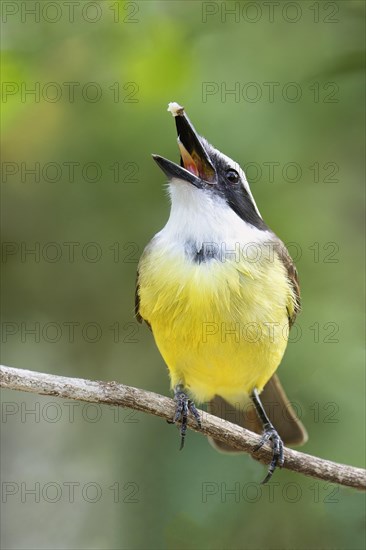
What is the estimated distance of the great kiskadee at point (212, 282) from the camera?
14.7 feet

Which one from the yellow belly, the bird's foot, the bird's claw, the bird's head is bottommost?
the bird's foot

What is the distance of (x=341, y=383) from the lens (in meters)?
5.05

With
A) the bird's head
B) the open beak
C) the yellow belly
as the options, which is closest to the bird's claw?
the yellow belly

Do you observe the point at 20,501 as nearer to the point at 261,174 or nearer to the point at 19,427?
the point at 19,427

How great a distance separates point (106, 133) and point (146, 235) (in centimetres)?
78

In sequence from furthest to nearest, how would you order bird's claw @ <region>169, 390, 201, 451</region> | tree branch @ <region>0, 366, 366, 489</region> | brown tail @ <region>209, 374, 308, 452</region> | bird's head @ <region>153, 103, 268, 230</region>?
brown tail @ <region>209, 374, 308, 452</region>, bird's head @ <region>153, 103, 268, 230</region>, bird's claw @ <region>169, 390, 201, 451</region>, tree branch @ <region>0, 366, 366, 489</region>

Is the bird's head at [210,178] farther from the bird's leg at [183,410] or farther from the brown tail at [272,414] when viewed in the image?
the brown tail at [272,414]

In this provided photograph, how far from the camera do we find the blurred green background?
4.96 metres

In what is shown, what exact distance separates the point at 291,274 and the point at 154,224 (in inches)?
42.2

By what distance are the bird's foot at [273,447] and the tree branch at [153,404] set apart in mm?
31

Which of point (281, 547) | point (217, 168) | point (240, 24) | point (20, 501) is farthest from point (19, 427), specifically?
point (240, 24)

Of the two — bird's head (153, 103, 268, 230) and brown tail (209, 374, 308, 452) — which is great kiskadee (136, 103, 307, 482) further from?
brown tail (209, 374, 308, 452)

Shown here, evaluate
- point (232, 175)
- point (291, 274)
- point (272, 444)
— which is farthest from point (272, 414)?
point (232, 175)

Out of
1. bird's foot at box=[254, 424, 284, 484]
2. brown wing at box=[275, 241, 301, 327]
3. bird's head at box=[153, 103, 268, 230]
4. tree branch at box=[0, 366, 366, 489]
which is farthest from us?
brown wing at box=[275, 241, 301, 327]
